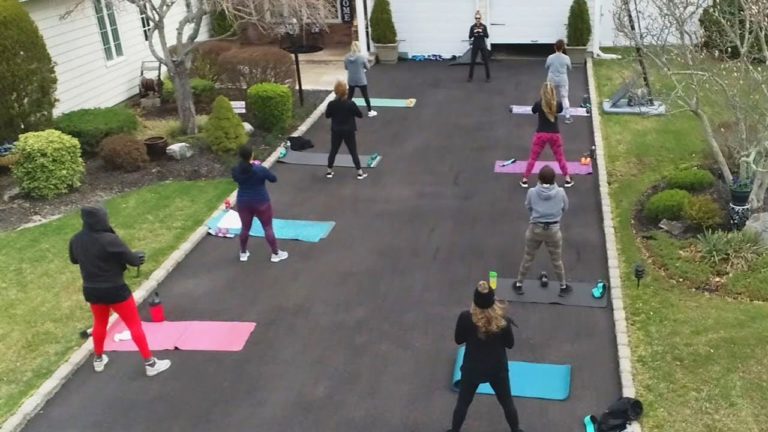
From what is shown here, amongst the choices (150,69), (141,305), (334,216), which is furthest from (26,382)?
(150,69)

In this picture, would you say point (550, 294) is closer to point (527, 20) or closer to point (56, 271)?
point (56, 271)

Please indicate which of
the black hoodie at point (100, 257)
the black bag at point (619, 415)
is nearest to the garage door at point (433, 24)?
the black hoodie at point (100, 257)

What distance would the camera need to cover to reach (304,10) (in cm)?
1397

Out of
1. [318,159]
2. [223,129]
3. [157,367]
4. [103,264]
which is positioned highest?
[103,264]

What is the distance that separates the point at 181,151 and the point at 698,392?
9.93m

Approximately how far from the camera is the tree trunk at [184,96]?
14.2 metres

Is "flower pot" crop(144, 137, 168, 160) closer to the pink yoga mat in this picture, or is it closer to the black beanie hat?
the pink yoga mat

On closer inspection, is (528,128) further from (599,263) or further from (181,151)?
(181,151)

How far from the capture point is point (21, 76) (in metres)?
12.5

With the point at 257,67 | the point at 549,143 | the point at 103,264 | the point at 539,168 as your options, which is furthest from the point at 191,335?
the point at 257,67

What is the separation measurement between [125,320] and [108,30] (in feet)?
39.2

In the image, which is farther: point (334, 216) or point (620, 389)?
point (334, 216)

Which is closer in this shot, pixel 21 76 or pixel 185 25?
pixel 21 76

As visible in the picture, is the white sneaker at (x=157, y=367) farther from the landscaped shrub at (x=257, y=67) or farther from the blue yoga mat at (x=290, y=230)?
the landscaped shrub at (x=257, y=67)
